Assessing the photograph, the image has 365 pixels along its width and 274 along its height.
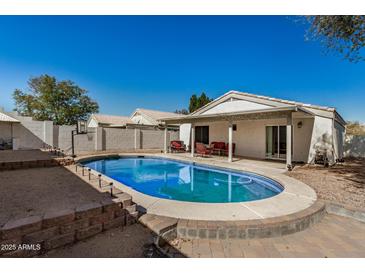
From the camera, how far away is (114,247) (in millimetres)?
2691

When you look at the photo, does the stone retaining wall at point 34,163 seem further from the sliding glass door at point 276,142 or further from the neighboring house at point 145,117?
the neighboring house at point 145,117

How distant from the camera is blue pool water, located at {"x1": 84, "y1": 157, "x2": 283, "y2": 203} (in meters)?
6.49

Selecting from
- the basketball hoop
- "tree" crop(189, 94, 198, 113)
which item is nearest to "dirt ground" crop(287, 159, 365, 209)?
the basketball hoop

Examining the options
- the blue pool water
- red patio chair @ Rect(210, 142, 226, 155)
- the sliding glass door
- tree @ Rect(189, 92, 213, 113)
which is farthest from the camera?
tree @ Rect(189, 92, 213, 113)

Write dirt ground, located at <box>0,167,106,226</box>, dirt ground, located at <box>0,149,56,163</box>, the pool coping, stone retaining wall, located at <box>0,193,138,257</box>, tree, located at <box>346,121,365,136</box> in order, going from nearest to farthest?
1. stone retaining wall, located at <box>0,193,138,257</box>
2. dirt ground, located at <box>0,167,106,226</box>
3. the pool coping
4. dirt ground, located at <box>0,149,56,163</box>
5. tree, located at <box>346,121,365,136</box>

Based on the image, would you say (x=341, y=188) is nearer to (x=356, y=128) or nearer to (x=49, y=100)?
(x=49, y=100)

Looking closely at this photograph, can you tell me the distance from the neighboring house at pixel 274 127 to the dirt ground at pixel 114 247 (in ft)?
26.5

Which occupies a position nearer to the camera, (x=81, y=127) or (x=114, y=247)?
(x=114, y=247)

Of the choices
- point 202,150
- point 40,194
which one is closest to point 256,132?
point 202,150

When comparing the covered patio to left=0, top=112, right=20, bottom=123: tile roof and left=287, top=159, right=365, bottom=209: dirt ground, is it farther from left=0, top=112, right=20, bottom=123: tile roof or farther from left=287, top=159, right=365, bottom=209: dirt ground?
left=0, top=112, right=20, bottom=123: tile roof

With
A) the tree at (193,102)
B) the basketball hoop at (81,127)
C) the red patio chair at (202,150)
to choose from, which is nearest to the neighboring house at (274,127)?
the red patio chair at (202,150)

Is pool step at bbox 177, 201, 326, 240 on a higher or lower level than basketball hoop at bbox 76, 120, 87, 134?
lower

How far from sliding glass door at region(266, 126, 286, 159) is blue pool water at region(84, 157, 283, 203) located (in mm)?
4961

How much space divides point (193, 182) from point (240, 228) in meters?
5.28
